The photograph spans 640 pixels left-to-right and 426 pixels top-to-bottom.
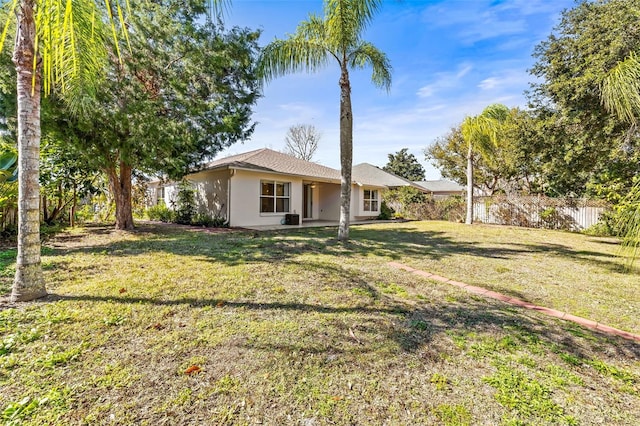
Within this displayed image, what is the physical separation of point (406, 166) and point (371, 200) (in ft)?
111

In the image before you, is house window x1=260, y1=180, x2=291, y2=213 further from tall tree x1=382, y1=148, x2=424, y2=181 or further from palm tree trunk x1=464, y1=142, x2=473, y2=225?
tall tree x1=382, y1=148, x2=424, y2=181

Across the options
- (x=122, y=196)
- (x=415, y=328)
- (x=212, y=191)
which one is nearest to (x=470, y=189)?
(x=212, y=191)

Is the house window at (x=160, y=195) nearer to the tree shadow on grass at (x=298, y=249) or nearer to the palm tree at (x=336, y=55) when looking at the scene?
the tree shadow on grass at (x=298, y=249)

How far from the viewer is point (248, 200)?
13.4m

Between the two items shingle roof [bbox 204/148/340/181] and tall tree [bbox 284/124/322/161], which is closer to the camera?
shingle roof [bbox 204/148/340/181]

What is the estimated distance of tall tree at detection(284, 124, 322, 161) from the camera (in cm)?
4138

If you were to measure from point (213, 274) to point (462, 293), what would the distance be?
14.0ft

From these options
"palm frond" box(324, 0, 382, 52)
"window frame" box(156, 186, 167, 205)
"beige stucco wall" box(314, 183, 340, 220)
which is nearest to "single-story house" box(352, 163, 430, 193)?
"beige stucco wall" box(314, 183, 340, 220)

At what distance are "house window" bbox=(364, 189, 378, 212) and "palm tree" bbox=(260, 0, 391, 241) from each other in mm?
12530

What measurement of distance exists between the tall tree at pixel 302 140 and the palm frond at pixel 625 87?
3982cm

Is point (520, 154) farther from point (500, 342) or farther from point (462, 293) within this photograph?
point (500, 342)

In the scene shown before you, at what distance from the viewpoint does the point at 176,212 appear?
15062 mm

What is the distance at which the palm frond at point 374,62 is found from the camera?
9.02 metres

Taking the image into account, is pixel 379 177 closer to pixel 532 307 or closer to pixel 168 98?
pixel 168 98
